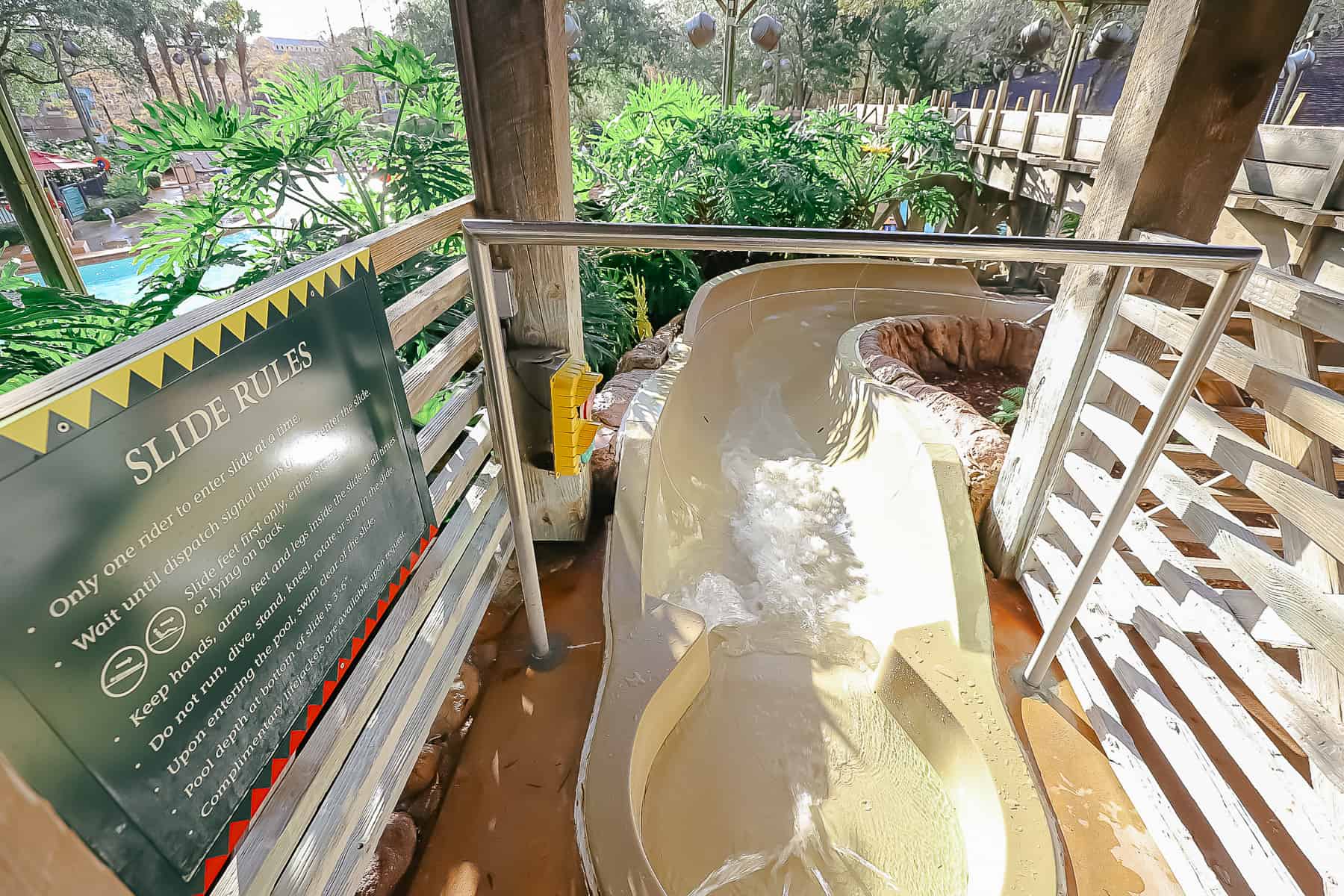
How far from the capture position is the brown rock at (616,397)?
113 inches

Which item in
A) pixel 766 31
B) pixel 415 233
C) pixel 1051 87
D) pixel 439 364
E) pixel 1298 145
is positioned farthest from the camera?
pixel 1051 87

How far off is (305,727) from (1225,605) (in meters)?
1.97

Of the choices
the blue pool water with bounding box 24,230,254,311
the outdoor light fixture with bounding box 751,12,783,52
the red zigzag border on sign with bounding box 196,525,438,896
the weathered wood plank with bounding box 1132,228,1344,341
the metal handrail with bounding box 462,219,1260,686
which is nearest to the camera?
the red zigzag border on sign with bounding box 196,525,438,896

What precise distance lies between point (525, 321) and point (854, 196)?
5684 mm

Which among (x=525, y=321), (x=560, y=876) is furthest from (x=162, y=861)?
(x=525, y=321)

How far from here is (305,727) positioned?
3.15ft

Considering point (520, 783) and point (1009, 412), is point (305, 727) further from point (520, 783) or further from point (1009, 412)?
point (1009, 412)

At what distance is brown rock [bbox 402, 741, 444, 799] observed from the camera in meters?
1.63

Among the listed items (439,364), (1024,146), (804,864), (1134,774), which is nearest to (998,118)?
(1024,146)

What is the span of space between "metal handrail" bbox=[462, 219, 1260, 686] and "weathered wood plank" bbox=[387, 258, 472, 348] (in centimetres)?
16

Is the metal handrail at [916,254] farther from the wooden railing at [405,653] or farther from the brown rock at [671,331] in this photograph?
the brown rock at [671,331]

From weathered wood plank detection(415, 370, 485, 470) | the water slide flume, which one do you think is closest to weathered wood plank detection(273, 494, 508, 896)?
weathered wood plank detection(415, 370, 485, 470)

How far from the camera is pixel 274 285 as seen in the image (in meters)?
0.89

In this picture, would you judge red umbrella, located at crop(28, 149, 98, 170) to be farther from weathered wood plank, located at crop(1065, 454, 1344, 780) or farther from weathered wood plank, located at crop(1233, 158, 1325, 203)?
weathered wood plank, located at crop(1233, 158, 1325, 203)
